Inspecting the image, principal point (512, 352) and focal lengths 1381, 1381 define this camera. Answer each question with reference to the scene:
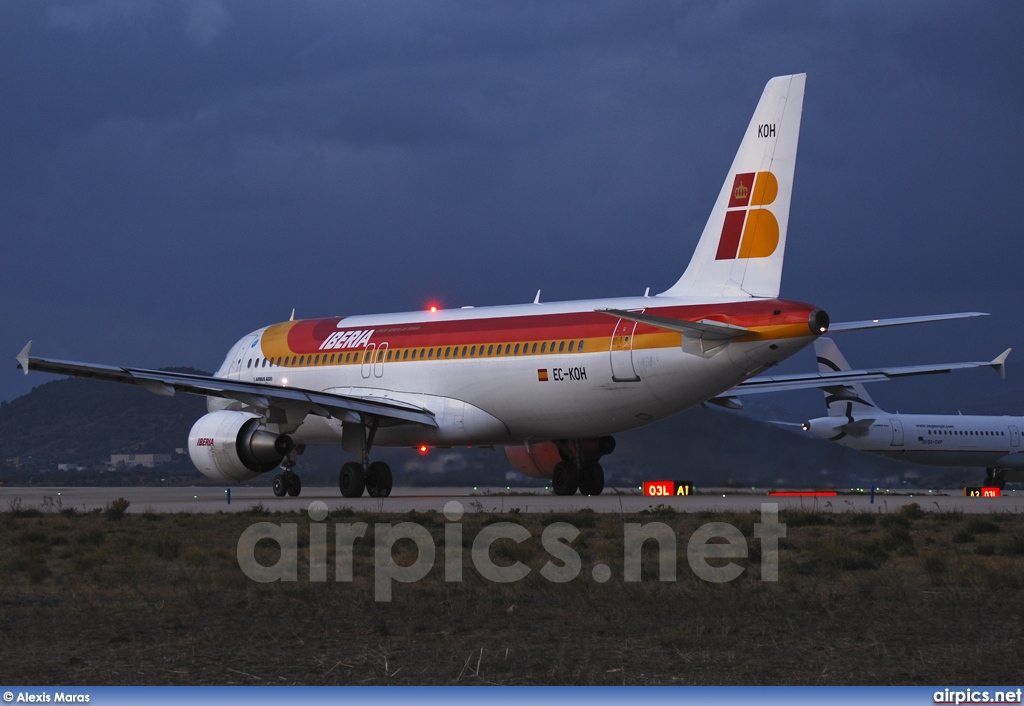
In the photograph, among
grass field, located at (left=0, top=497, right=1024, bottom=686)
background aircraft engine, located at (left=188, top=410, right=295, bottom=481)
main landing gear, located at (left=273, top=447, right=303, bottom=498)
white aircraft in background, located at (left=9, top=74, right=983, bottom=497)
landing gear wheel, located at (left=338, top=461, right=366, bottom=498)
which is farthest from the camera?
main landing gear, located at (left=273, top=447, right=303, bottom=498)

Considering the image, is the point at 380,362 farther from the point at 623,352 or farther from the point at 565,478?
the point at 623,352

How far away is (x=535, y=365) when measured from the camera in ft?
98.1

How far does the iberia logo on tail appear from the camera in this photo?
2688cm

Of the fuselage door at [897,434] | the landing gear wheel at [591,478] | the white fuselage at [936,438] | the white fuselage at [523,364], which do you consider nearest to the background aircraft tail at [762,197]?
the white fuselage at [523,364]

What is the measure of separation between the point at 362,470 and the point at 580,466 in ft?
17.4

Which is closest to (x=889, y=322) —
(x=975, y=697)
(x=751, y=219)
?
(x=751, y=219)

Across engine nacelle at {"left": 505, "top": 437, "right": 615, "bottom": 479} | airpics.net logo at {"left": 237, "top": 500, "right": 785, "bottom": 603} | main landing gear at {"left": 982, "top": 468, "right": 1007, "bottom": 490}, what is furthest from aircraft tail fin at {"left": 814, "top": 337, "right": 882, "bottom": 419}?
airpics.net logo at {"left": 237, "top": 500, "right": 785, "bottom": 603}

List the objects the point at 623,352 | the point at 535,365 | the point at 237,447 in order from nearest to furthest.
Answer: the point at 623,352
the point at 535,365
the point at 237,447

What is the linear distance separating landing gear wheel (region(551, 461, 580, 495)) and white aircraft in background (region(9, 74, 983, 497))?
0.16 feet

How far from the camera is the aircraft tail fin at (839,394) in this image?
55.0 m

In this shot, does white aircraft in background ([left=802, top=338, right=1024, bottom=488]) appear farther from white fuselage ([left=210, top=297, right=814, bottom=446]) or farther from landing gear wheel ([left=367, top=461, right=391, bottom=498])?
landing gear wheel ([left=367, top=461, right=391, bottom=498])

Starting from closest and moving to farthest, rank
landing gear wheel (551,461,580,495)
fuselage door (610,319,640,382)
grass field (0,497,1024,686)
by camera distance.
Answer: grass field (0,497,1024,686)
fuselage door (610,319,640,382)
landing gear wheel (551,461,580,495)

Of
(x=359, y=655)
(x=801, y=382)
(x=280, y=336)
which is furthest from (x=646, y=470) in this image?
(x=359, y=655)

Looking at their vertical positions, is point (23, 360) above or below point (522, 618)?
above
